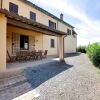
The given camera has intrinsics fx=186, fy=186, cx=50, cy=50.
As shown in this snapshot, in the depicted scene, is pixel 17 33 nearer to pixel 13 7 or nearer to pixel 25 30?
pixel 25 30

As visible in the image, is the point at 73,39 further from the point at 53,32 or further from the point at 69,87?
the point at 69,87

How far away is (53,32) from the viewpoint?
15.7 m

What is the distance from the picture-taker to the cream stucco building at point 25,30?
29.6 feet

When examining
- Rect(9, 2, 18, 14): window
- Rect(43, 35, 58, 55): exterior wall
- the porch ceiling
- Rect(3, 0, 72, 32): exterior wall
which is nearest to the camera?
the porch ceiling

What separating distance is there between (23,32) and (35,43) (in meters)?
3.01

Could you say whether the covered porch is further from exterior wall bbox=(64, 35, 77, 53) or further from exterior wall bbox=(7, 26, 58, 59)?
exterior wall bbox=(64, 35, 77, 53)

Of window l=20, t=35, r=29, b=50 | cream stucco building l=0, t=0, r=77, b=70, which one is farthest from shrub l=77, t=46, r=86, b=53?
window l=20, t=35, r=29, b=50

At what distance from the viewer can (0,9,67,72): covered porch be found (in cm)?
891

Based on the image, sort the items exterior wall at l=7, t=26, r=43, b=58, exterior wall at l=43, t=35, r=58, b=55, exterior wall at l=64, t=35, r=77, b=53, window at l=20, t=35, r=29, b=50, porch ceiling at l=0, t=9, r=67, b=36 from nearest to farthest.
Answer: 1. porch ceiling at l=0, t=9, r=67, b=36
2. exterior wall at l=7, t=26, r=43, b=58
3. window at l=20, t=35, r=29, b=50
4. exterior wall at l=43, t=35, r=58, b=55
5. exterior wall at l=64, t=35, r=77, b=53

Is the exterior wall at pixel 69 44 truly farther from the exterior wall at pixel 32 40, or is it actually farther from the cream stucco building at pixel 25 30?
the exterior wall at pixel 32 40

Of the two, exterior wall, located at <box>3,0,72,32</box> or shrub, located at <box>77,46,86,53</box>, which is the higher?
exterior wall, located at <box>3,0,72,32</box>

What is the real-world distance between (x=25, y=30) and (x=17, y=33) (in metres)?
1.02

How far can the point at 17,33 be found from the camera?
16656 millimetres

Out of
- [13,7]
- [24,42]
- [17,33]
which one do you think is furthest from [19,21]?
[24,42]
